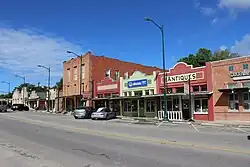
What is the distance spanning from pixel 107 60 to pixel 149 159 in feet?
148

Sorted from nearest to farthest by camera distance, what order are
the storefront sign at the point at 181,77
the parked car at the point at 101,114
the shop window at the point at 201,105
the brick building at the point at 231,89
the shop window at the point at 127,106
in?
the brick building at the point at 231,89 → the shop window at the point at 201,105 → the storefront sign at the point at 181,77 → the parked car at the point at 101,114 → the shop window at the point at 127,106

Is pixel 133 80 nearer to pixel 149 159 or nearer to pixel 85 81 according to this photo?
pixel 85 81

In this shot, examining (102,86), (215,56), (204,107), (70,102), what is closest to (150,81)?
(204,107)

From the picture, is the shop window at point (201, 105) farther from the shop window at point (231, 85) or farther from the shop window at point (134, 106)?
the shop window at point (134, 106)

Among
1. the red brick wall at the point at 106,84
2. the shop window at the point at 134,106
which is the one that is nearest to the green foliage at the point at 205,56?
the red brick wall at the point at 106,84

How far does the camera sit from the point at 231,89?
26531 millimetres

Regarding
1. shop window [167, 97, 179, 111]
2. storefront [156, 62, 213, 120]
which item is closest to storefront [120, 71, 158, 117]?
shop window [167, 97, 179, 111]

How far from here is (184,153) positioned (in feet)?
33.4

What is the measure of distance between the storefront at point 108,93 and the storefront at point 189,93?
9.69 meters

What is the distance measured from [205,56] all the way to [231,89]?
129 ft

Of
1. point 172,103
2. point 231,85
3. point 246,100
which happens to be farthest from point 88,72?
point 246,100

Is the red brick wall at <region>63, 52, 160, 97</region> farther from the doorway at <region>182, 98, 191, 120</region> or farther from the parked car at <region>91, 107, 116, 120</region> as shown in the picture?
the doorway at <region>182, 98, 191, 120</region>

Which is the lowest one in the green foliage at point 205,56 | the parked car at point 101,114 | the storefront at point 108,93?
the parked car at point 101,114

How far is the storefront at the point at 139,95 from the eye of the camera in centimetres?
3622
